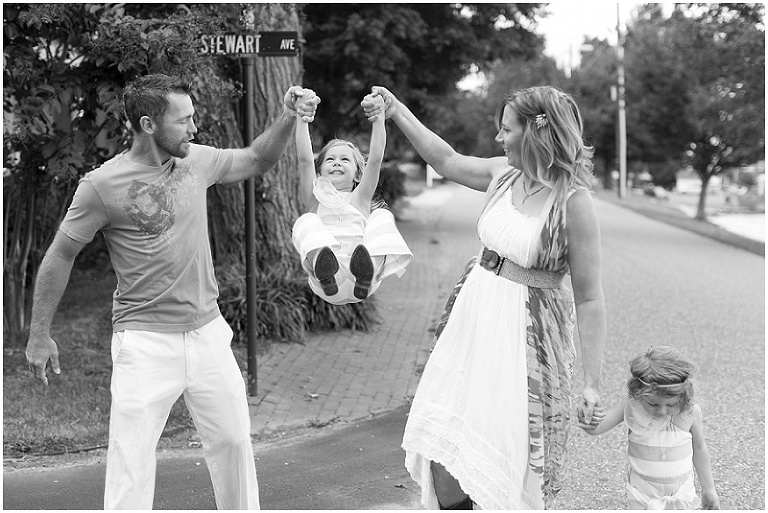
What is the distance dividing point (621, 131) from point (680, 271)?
113ft

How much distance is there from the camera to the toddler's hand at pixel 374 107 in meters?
3.78

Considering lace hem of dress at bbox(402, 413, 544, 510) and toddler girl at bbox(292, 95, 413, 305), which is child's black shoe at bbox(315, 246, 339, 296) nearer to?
toddler girl at bbox(292, 95, 413, 305)

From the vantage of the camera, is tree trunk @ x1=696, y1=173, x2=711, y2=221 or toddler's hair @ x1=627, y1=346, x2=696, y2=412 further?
tree trunk @ x1=696, y1=173, x2=711, y2=221

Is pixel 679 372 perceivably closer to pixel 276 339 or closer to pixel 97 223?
pixel 97 223

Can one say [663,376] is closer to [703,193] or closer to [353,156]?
[353,156]

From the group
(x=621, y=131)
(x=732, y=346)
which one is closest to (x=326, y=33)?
(x=732, y=346)

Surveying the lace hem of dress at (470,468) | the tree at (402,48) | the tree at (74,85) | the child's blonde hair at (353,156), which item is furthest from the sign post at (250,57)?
the tree at (402,48)

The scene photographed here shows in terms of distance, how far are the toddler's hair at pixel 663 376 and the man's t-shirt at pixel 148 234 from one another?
1716 millimetres

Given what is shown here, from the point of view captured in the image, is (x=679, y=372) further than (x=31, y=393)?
No

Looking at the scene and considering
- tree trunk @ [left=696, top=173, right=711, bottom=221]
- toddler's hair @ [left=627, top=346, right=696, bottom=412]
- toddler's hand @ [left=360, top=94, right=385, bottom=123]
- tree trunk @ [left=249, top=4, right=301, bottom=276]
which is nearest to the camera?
toddler's hair @ [left=627, top=346, right=696, bottom=412]

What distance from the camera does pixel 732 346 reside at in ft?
30.2

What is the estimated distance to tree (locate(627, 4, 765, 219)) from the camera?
17.3 meters

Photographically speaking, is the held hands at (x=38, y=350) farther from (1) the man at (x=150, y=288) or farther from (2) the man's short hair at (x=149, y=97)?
(2) the man's short hair at (x=149, y=97)

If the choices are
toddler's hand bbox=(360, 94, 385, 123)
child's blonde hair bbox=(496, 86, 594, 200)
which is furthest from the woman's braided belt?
toddler's hand bbox=(360, 94, 385, 123)
